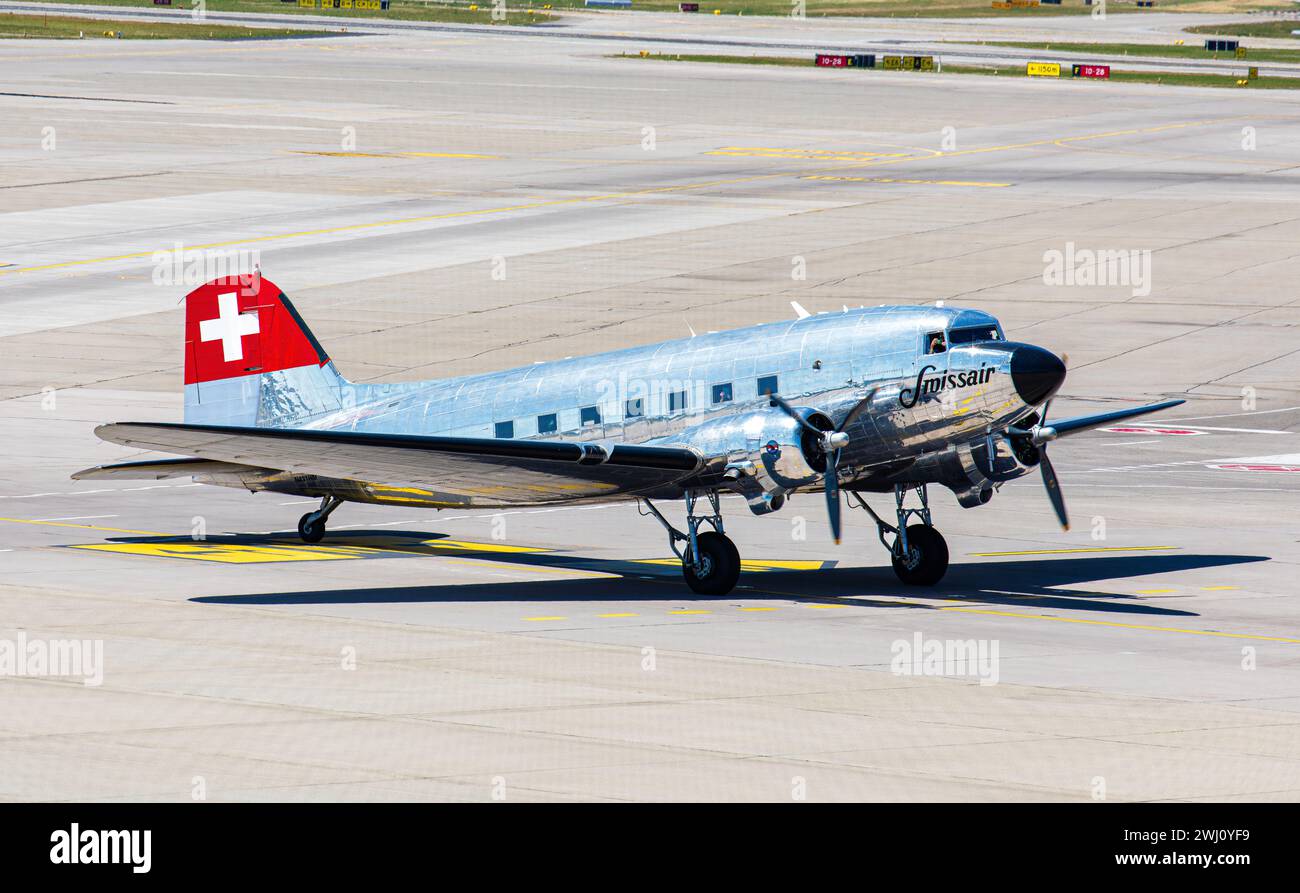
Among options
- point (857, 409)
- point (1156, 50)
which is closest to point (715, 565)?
point (857, 409)

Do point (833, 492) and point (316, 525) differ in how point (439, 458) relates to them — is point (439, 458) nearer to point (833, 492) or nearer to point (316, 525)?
point (833, 492)

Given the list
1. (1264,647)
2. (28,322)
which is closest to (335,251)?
(28,322)

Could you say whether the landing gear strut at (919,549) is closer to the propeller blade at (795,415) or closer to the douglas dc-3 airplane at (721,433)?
the douglas dc-3 airplane at (721,433)

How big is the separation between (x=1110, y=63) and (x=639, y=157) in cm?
7349

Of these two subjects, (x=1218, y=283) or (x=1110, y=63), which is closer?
(x=1218, y=283)

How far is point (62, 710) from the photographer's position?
21859mm

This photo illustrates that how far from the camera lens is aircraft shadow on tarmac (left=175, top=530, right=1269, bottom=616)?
2977cm

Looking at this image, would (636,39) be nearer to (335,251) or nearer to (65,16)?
(65,16)

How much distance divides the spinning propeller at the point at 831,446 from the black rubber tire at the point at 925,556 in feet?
8.74

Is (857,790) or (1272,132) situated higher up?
(1272,132)

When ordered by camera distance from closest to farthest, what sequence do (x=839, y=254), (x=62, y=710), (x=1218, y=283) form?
(x=62, y=710)
(x=1218, y=283)
(x=839, y=254)

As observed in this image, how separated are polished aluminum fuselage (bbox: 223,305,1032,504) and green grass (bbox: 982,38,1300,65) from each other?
14277 centimetres

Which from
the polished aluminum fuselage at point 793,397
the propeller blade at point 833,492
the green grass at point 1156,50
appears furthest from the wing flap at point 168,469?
the green grass at point 1156,50
